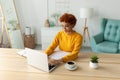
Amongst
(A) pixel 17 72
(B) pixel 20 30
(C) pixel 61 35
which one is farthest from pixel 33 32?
(A) pixel 17 72

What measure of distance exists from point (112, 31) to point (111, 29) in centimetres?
5

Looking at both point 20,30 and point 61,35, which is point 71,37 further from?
point 20,30

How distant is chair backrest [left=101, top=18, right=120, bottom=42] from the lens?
425 centimetres

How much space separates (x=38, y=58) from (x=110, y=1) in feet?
10.3

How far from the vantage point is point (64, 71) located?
192 cm

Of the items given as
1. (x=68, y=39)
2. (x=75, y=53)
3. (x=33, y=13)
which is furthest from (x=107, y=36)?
(x=75, y=53)

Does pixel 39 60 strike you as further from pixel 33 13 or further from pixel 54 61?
pixel 33 13

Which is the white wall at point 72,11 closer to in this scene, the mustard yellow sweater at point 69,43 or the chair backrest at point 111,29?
the chair backrest at point 111,29

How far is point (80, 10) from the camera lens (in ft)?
14.8

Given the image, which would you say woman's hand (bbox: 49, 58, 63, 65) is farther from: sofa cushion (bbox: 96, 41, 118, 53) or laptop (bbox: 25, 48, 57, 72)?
sofa cushion (bbox: 96, 41, 118, 53)

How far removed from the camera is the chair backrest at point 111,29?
167 inches

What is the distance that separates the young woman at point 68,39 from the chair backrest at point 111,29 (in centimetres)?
214

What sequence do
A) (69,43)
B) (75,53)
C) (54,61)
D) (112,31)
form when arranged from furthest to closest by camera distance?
(112,31) → (69,43) → (75,53) → (54,61)

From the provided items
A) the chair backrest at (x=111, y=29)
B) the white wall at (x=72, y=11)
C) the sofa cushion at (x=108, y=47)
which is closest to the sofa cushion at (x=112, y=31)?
the chair backrest at (x=111, y=29)
